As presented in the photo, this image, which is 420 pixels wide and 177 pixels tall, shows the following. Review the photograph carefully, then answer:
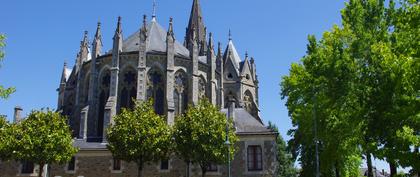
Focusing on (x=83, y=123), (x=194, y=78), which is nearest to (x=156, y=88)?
(x=194, y=78)

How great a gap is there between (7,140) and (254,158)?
1697cm

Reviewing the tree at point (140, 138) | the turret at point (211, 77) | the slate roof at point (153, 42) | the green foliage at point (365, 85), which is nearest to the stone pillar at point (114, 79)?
the slate roof at point (153, 42)

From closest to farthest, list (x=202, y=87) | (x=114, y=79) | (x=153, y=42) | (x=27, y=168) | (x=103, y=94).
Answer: (x=27, y=168), (x=114, y=79), (x=103, y=94), (x=202, y=87), (x=153, y=42)

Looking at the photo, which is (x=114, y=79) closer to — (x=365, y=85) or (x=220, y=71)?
(x=220, y=71)

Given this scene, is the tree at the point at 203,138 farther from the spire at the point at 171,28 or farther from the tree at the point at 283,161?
the tree at the point at 283,161

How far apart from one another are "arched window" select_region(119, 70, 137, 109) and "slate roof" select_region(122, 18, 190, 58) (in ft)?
9.60

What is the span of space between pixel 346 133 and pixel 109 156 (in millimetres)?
20244

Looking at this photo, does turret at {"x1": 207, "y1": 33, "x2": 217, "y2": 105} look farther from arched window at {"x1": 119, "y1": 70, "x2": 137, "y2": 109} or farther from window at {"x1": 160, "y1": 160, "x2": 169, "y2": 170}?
window at {"x1": 160, "y1": 160, "x2": 169, "y2": 170}

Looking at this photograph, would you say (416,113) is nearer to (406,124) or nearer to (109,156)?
(406,124)

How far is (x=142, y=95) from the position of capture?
129ft

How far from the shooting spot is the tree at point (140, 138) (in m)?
27.8

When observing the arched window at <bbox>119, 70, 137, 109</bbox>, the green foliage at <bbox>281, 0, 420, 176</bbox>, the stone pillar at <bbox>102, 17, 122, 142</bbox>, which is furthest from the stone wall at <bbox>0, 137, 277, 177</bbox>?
the arched window at <bbox>119, 70, 137, 109</bbox>

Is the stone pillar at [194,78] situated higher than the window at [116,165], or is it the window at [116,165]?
the stone pillar at [194,78]

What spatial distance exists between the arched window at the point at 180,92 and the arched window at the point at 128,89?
3886 mm
